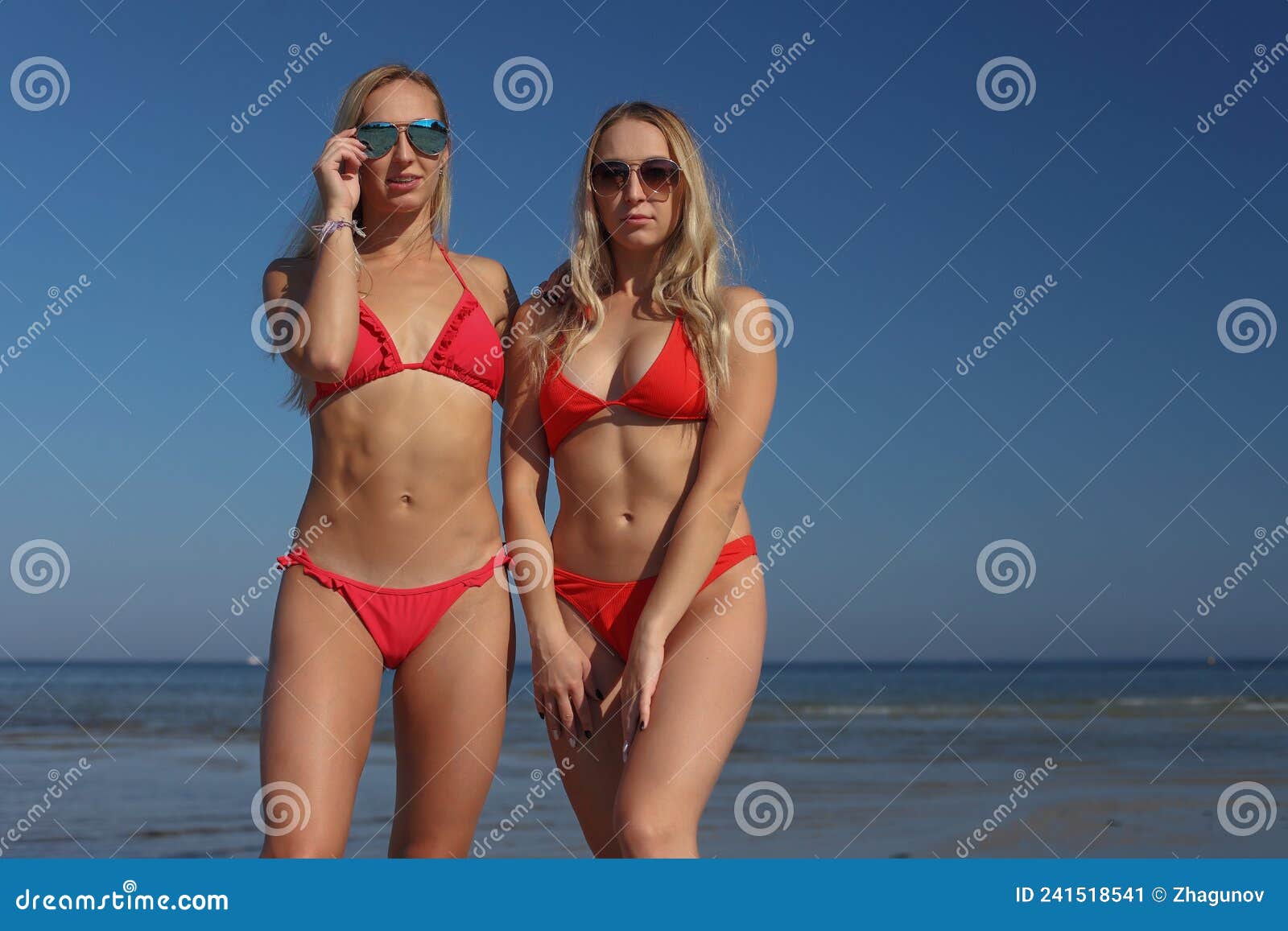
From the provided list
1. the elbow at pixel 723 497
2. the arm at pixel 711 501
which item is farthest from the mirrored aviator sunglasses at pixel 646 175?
the elbow at pixel 723 497

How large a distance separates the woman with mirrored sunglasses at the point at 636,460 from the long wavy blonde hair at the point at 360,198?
0.40 metres

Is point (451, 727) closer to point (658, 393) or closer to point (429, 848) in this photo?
point (429, 848)

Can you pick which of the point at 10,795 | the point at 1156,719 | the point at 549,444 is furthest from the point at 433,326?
the point at 1156,719

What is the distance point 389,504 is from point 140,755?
12.9 meters

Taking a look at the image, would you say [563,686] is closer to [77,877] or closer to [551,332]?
[551,332]

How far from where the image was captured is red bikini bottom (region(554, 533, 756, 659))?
3650mm

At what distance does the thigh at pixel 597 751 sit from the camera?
3.63 metres

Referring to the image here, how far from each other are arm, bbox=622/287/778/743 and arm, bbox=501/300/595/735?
0.16 m

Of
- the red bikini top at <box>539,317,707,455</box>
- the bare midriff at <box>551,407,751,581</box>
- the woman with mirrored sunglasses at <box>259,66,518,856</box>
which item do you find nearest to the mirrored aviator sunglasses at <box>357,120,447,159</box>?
the woman with mirrored sunglasses at <box>259,66,518,856</box>

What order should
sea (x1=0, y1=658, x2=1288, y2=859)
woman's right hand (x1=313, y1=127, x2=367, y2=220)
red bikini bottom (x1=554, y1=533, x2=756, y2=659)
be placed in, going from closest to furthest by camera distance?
woman's right hand (x1=313, y1=127, x2=367, y2=220) → red bikini bottom (x1=554, y1=533, x2=756, y2=659) → sea (x1=0, y1=658, x2=1288, y2=859)

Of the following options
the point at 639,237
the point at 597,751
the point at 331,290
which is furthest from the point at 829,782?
the point at 331,290

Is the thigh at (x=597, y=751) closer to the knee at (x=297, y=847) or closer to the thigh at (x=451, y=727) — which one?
the thigh at (x=451, y=727)

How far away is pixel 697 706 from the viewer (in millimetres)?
3416

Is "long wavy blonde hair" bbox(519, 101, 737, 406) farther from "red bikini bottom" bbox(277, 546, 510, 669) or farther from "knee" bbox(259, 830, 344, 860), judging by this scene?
"knee" bbox(259, 830, 344, 860)
